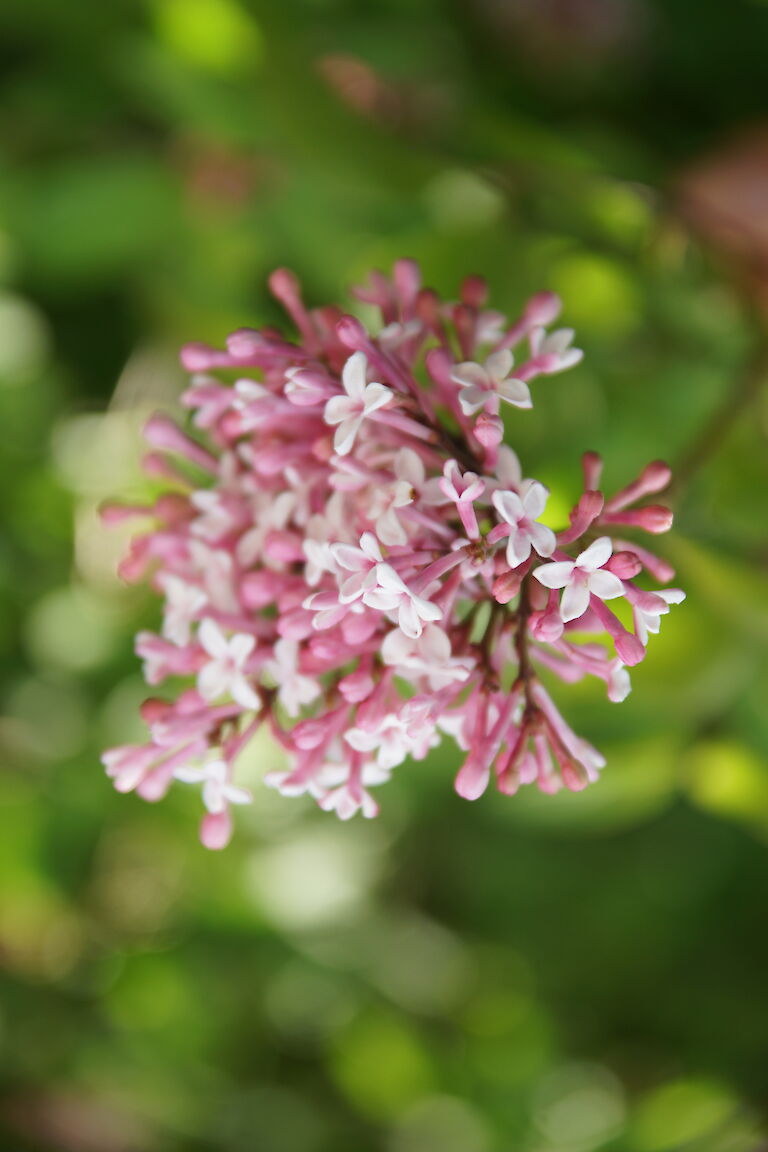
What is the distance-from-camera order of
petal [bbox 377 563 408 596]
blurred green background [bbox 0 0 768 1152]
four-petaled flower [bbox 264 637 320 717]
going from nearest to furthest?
petal [bbox 377 563 408 596] → four-petaled flower [bbox 264 637 320 717] → blurred green background [bbox 0 0 768 1152]

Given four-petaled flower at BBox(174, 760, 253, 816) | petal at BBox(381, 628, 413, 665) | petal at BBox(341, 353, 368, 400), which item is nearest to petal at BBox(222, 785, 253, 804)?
four-petaled flower at BBox(174, 760, 253, 816)

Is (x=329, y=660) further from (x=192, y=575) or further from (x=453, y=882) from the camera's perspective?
(x=453, y=882)

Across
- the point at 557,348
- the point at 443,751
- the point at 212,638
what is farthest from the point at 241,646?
the point at 443,751

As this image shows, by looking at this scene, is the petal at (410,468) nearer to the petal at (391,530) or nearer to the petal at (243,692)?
the petal at (391,530)

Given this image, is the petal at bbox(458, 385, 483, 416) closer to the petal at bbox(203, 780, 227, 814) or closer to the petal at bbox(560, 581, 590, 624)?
the petal at bbox(560, 581, 590, 624)

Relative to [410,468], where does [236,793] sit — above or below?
below

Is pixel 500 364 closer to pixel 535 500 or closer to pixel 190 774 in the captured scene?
pixel 535 500

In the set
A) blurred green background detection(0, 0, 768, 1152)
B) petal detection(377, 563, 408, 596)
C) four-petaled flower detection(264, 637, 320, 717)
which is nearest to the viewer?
petal detection(377, 563, 408, 596)
